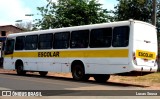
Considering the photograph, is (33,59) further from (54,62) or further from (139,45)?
(139,45)

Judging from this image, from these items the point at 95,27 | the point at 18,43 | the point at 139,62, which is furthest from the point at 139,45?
the point at 18,43

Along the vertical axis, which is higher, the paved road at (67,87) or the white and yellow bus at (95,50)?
the white and yellow bus at (95,50)

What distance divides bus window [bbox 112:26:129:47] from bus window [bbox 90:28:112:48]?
0.36 meters

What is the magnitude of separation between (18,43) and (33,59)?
2.32 meters

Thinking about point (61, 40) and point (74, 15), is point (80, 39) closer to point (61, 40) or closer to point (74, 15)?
point (61, 40)

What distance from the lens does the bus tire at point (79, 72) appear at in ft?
69.2

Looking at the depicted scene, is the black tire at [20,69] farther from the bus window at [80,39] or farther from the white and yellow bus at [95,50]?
the bus window at [80,39]

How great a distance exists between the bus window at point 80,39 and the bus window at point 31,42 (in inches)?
147

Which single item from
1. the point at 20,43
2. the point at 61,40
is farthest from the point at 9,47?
the point at 61,40

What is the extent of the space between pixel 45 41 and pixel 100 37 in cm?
491

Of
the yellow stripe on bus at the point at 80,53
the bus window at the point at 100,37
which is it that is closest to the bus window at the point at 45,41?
the yellow stripe on bus at the point at 80,53

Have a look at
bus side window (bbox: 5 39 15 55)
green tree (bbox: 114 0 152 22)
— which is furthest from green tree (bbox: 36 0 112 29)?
bus side window (bbox: 5 39 15 55)

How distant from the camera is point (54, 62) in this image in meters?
23.0

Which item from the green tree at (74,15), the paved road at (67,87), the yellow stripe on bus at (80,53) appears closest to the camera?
the paved road at (67,87)
